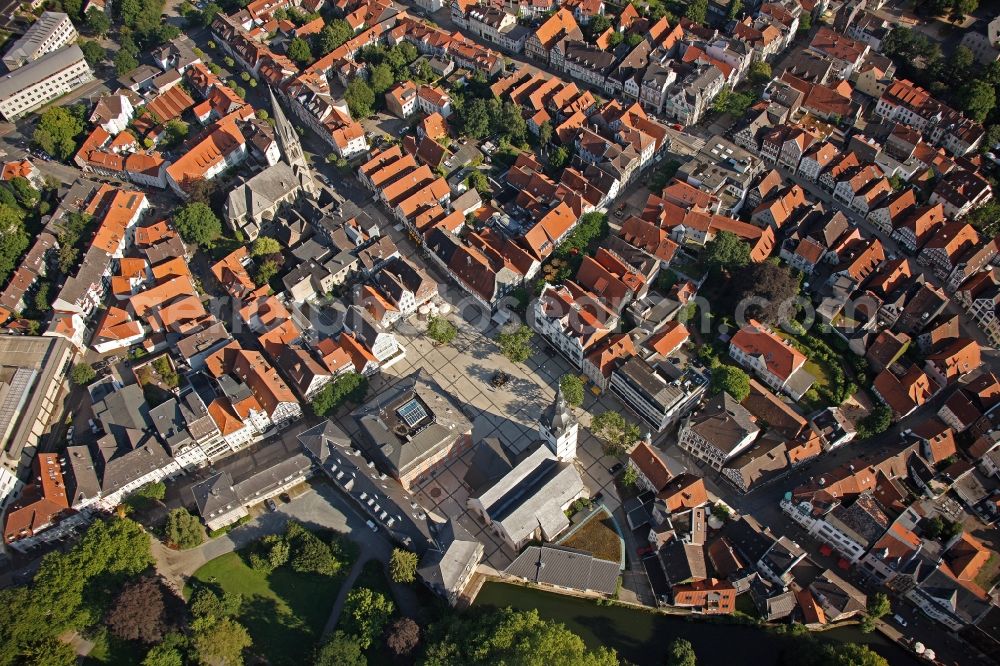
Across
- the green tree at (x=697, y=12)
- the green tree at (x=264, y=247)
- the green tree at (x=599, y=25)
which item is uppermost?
the green tree at (x=697, y=12)

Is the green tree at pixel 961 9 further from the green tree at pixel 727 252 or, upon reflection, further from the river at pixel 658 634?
the river at pixel 658 634

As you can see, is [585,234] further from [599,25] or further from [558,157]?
[599,25]

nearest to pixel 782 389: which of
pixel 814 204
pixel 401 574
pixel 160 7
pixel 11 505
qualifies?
pixel 814 204

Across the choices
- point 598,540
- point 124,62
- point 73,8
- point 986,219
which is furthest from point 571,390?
point 73,8

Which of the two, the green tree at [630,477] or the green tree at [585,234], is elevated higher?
the green tree at [585,234]

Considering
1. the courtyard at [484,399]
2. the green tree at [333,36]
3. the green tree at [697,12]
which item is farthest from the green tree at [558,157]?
the green tree at [333,36]

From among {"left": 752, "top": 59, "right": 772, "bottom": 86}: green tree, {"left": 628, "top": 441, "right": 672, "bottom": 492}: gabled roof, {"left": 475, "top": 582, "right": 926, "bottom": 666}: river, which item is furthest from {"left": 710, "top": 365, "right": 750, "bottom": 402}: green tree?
{"left": 752, "top": 59, "right": 772, "bottom": 86}: green tree

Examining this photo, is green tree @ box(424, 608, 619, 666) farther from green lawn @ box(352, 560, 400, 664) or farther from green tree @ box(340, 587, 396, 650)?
green lawn @ box(352, 560, 400, 664)
